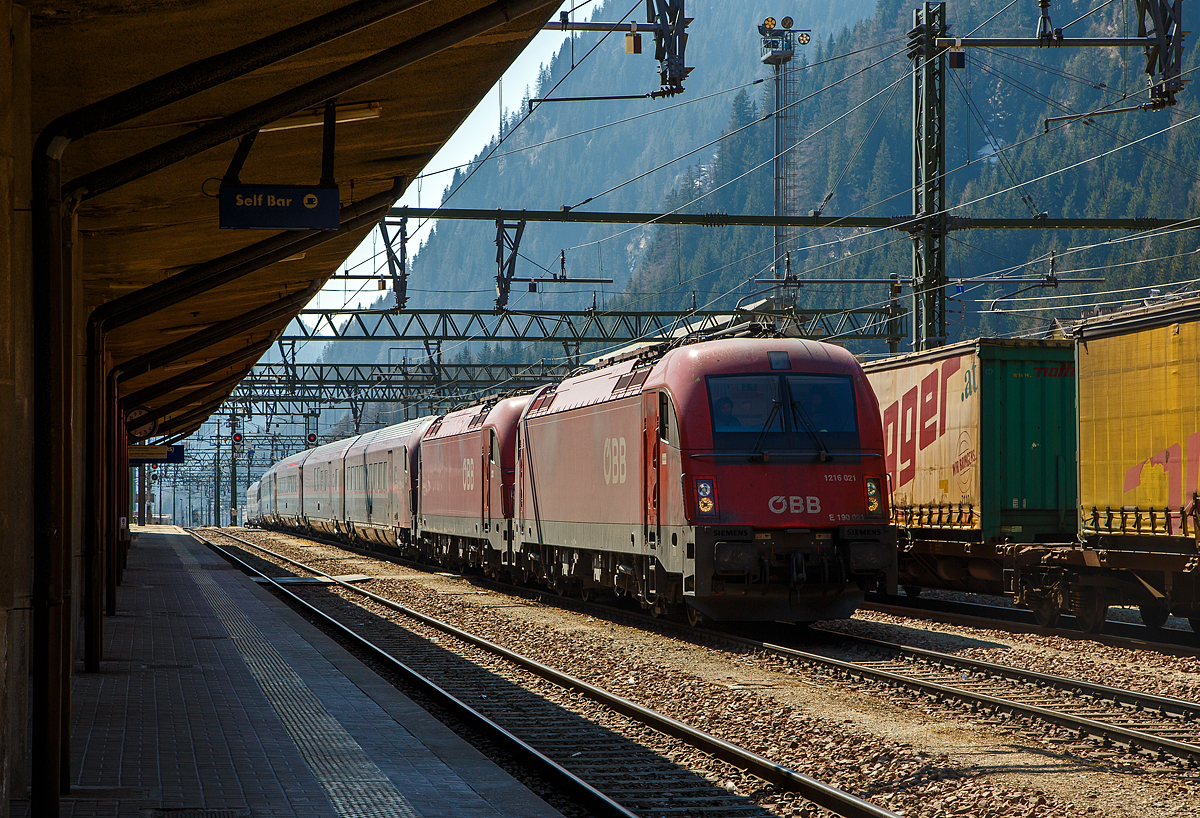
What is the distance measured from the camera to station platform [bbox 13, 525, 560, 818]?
6.87 meters

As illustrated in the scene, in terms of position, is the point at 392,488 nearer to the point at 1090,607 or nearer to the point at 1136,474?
the point at 1090,607

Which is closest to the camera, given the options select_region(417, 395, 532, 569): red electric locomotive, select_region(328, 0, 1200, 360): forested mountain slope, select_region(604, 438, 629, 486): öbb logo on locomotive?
select_region(604, 438, 629, 486): öbb logo on locomotive

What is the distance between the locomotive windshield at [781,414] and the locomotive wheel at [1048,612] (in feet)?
11.5

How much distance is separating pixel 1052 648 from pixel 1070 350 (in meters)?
5.15

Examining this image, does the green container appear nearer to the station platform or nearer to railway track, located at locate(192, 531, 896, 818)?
railway track, located at locate(192, 531, 896, 818)

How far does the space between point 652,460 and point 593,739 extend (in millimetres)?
6018

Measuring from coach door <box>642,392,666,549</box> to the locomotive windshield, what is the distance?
854 millimetres

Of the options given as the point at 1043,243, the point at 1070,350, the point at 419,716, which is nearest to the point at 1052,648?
the point at 1070,350

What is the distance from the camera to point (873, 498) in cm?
1452

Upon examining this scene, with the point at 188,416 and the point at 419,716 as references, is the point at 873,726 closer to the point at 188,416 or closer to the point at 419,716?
the point at 419,716

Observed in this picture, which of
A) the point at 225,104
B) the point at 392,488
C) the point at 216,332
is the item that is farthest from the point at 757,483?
the point at 392,488

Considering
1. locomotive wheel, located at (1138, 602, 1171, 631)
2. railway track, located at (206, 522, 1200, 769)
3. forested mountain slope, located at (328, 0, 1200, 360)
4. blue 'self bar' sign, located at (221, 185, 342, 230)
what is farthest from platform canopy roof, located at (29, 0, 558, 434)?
forested mountain slope, located at (328, 0, 1200, 360)

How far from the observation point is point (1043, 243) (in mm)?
127812

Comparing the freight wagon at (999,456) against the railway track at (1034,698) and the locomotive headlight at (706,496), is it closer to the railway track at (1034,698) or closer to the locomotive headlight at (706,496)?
the railway track at (1034,698)
